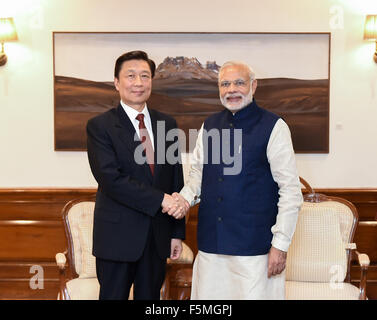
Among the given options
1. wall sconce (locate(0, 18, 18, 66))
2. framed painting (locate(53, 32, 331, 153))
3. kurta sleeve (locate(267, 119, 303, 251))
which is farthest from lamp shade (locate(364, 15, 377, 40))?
wall sconce (locate(0, 18, 18, 66))

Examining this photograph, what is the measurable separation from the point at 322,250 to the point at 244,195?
117cm

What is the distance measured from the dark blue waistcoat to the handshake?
0.12m

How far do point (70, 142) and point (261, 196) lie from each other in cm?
219

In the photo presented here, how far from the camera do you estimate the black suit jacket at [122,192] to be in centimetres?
241

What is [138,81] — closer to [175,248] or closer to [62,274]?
[175,248]

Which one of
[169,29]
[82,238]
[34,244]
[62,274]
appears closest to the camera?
[62,274]

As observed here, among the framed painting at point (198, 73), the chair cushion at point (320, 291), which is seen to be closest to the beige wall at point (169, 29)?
the framed painting at point (198, 73)

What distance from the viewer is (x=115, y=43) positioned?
13.4 ft

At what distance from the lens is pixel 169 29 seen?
13.4 feet

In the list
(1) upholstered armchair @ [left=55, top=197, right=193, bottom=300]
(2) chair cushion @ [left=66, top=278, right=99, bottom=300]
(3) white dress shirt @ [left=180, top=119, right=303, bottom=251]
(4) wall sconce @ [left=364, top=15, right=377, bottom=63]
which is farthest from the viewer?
(4) wall sconce @ [left=364, top=15, right=377, bottom=63]

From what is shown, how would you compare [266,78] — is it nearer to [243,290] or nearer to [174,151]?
[174,151]

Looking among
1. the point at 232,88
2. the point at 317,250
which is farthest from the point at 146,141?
the point at 317,250

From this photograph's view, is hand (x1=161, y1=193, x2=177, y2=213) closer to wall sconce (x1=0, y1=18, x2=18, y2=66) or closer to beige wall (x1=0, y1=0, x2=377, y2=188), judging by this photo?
beige wall (x1=0, y1=0, x2=377, y2=188)

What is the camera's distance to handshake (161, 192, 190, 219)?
2451 mm
